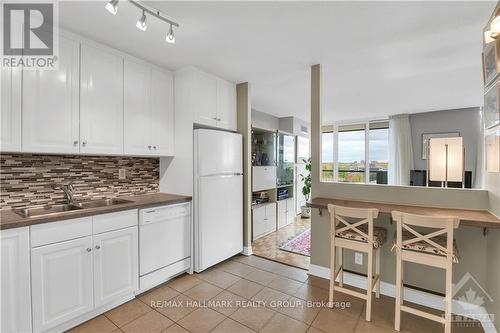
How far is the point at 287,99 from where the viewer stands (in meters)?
4.22

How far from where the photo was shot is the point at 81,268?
6.23ft

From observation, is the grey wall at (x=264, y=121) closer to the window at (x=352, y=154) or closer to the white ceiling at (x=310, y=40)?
the white ceiling at (x=310, y=40)

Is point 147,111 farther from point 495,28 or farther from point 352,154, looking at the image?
point 352,154

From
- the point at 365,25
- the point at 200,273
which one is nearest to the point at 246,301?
the point at 200,273

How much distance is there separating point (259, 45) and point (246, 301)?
2.46 m

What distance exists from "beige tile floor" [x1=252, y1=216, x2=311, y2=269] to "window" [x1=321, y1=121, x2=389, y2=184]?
1.81 metres

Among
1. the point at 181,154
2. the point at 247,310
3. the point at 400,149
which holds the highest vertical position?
the point at 400,149

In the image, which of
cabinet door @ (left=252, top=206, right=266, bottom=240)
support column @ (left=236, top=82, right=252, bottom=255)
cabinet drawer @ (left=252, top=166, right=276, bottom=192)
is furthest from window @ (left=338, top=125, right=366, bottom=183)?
support column @ (left=236, top=82, right=252, bottom=255)

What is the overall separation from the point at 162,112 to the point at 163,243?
1.49 meters

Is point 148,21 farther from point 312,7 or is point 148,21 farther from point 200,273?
point 200,273

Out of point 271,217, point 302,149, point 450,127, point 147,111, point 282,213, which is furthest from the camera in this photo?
point 302,149

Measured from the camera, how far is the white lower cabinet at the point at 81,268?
170 centimetres

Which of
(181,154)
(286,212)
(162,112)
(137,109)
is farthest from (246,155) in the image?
(286,212)

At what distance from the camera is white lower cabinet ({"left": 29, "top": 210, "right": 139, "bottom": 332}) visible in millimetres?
1703
